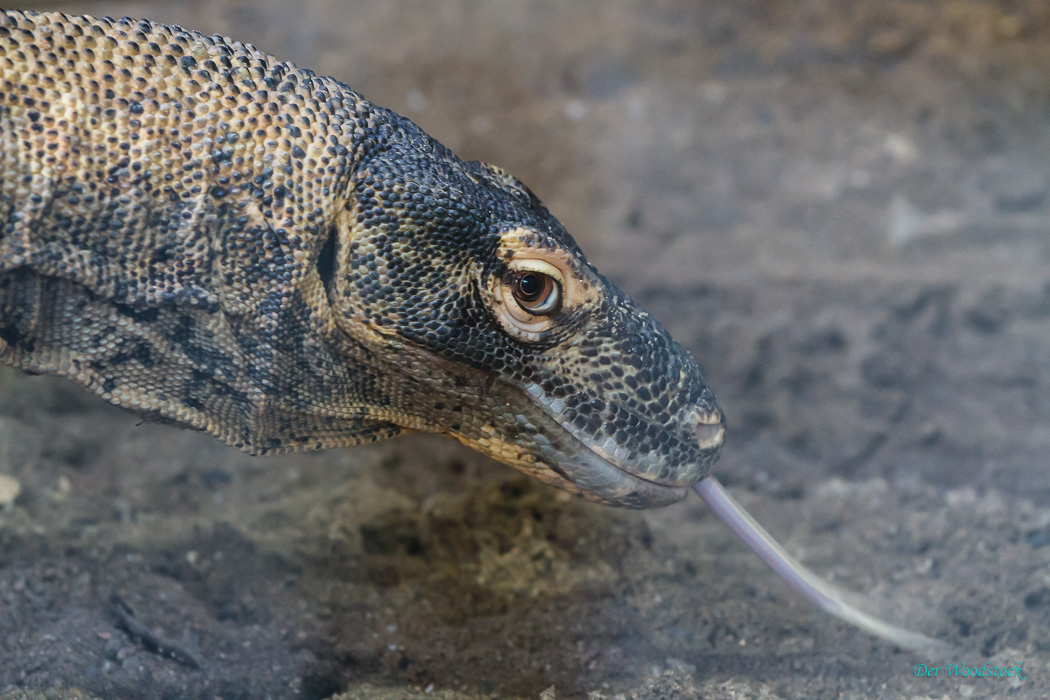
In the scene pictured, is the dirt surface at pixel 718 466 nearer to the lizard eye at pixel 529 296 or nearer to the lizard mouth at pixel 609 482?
the lizard mouth at pixel 609 482

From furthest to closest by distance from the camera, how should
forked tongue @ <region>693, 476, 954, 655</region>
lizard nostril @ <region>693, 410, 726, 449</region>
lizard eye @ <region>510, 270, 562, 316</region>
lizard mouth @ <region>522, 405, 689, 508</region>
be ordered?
forked tongue @ <region>693, 476, 954, 655</region> < lizard nostril @ <region>693, 410, 726, 449</region> < lizard mouth @ <region>522, 405, 689, 508</region> < lizard eye @ <region>510, 270, 562, 316</region>

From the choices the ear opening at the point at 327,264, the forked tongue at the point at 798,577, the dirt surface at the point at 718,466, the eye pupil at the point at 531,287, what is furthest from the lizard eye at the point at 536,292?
the dirt surface at the point at 718,466

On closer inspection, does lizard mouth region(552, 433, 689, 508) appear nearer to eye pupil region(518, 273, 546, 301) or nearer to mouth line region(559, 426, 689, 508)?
mouth line region(559, 426, 689, 508)

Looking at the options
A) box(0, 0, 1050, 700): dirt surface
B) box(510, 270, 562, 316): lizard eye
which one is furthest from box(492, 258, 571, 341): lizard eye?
box(0, 0, 1050, 700): dirt surface

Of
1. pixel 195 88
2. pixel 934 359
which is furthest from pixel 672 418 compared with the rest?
pixel 934 359

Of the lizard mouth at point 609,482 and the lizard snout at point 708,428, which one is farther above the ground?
the lizard snout at point 708,428

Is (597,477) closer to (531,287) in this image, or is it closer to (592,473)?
(592,473)

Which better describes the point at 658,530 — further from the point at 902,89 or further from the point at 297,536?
the point at 902,89
